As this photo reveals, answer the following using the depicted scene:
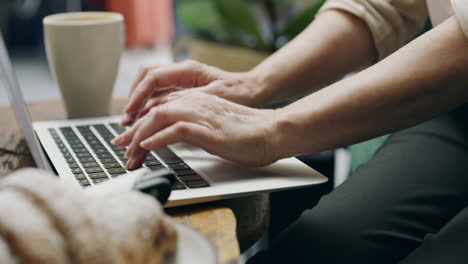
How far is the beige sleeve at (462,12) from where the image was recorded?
55 centimetres

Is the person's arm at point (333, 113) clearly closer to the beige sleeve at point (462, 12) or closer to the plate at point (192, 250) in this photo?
the beige sleeve at point (462, 12)

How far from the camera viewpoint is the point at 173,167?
58 centimetres

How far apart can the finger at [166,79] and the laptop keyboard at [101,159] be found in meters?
0.04

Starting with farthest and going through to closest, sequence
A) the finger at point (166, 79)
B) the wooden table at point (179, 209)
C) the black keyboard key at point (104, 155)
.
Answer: the finger at point (166, 79)
the black keyboard key at point (104, 155)
the wooden table at point (179, 209)

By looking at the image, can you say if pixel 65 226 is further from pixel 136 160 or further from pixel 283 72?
pixel 283 72

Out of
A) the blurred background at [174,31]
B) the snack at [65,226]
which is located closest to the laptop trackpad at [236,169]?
the snack at [65,226]

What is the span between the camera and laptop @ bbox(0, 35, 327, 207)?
0.52 meters

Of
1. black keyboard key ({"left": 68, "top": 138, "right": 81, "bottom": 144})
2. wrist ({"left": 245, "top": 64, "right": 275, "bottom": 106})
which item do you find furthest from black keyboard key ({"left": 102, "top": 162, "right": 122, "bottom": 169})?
wrist ({"left": 245, "top": 64, "right": 275, "bottom": 106})

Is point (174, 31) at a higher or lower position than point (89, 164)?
lower

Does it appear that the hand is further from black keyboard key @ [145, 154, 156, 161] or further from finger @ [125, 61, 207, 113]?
finger @ [125, 61, 207, 113]

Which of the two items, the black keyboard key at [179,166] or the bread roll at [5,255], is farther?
the black keyboard key at [179,166]

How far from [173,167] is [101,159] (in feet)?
0.27

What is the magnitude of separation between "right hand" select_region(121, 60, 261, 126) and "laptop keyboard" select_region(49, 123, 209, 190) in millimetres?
42

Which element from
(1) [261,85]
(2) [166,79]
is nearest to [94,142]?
(2) [166,79]
